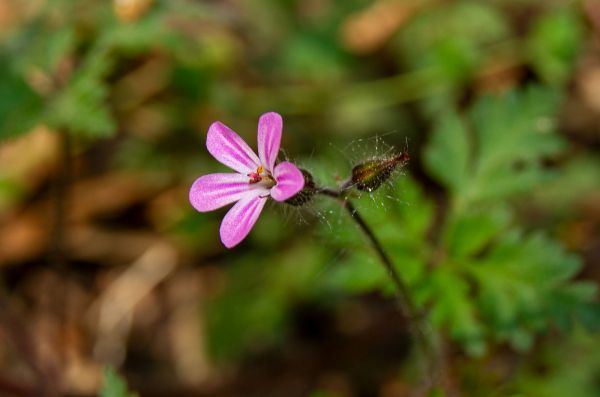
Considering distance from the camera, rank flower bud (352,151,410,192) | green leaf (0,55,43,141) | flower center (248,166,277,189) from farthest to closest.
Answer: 1. green leaf (0,55,43,141)
2. flower center (248,166,277,189)
3. flower bud (352,151,410,192)

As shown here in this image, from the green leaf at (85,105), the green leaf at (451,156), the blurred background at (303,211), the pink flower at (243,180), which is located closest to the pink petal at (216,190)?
the pink flower at (243,180)

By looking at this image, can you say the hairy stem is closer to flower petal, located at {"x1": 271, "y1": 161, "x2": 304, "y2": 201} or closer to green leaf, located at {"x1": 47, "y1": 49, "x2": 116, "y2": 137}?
flower petal, located at {"x1": 271, "y1": 161, "x2": 304, "y2": 201}

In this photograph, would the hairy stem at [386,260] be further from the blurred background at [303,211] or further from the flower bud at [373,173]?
the blurred background at [303,211]

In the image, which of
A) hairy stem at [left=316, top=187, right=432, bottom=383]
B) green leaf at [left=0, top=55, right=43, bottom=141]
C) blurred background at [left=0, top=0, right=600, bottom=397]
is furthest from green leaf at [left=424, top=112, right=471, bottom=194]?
green leaf at [left=0, top=55, right=43, bottom=141]

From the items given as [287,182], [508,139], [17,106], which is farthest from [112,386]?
[508,139]

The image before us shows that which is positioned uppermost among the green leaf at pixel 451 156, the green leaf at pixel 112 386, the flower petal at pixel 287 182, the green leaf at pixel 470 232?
the green leaf at pixel 451 156
